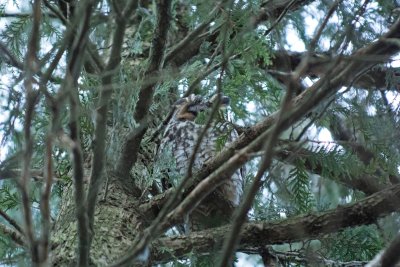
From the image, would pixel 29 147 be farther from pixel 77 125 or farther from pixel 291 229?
pixel 291 229

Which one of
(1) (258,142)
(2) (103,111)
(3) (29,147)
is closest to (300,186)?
(1) (258,142)

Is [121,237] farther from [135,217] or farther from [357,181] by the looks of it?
[357,181]

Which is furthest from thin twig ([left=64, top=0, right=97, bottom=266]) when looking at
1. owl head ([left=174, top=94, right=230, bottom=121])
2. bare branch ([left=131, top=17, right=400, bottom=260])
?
owl head ([left=174, top=94, right=230, bottom=121])

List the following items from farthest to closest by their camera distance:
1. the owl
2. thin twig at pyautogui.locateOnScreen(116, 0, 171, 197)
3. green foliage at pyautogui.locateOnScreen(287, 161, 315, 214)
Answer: the owl < green foliage at pyautogui.locateOnScreen(287, 161, 315, 214) < thin twig at pyautogui.locateOnScreen(116, 0, 171, 197)

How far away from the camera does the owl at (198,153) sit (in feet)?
10.6

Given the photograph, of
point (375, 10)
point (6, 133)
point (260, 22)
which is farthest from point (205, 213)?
point (6, 133)

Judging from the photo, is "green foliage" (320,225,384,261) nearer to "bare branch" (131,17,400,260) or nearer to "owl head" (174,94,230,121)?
"bare branch" (131,17,400,260)

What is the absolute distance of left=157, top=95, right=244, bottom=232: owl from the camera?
3223 mm

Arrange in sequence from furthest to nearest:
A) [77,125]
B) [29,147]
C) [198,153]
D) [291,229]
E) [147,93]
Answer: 1. [198,153]
2. [147,93]
3. [291,229]
4. [77,125]
5. [29,147]

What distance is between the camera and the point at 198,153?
11.8ft

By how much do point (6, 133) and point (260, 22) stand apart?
1.87 m

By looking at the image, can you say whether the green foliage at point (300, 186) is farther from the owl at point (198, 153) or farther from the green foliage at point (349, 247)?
the owl at point (198, 153)

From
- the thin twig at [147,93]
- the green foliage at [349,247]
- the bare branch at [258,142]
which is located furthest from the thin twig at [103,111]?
the green foliage at [349,247]

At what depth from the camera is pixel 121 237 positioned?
7.90ft
